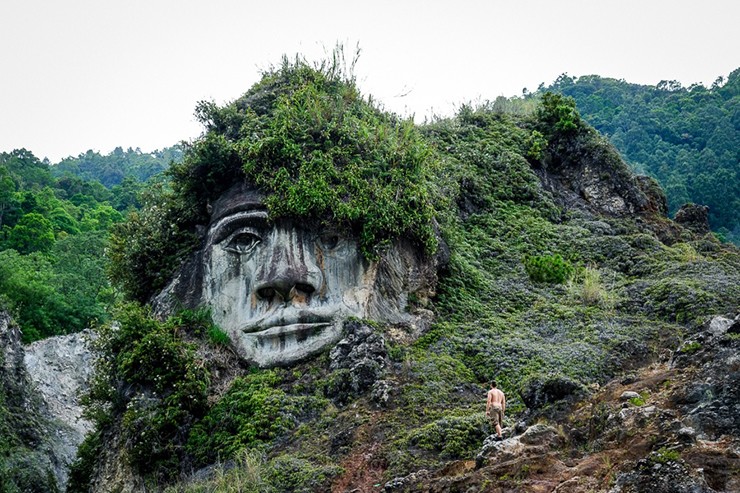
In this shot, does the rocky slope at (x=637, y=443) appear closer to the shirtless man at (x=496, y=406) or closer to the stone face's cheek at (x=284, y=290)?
the shirtless man at (x=496, y=406)

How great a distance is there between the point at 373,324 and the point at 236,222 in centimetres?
336

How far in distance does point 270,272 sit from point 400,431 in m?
4.49

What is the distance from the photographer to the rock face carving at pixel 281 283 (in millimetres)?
16141

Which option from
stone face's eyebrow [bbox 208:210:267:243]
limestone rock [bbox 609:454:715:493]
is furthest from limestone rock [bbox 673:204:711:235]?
limestone rock [bbox 609:454:715:493]

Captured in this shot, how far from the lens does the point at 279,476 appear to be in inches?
494

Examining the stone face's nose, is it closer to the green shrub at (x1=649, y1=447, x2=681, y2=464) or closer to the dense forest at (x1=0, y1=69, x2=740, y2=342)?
the green shrub at (x1=649, y1=447, x2=681, y2=464)

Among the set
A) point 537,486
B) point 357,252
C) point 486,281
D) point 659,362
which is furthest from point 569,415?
point 486,281

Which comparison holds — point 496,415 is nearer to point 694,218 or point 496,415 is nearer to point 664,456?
point 664,456

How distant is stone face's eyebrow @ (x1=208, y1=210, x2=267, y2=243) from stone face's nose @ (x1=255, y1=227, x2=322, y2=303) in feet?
1.28

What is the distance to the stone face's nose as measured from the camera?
16281mm

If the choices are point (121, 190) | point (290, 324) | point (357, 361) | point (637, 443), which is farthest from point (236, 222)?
point (121, 190)

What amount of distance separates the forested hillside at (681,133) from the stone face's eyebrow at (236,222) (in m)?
29.3

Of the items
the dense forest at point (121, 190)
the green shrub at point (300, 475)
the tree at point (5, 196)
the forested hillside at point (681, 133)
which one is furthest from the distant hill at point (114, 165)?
the green shrub at point (300, 475)

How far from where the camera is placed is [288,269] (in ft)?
53.5
